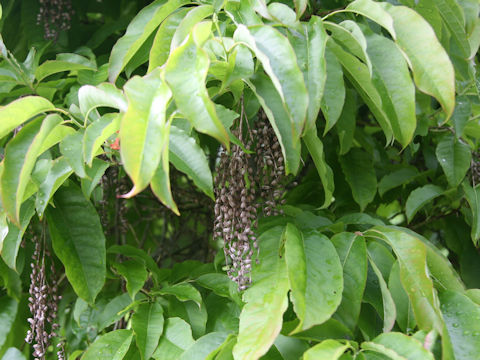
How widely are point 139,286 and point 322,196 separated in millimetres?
508

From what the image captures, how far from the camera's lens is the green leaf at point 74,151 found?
0.74 m

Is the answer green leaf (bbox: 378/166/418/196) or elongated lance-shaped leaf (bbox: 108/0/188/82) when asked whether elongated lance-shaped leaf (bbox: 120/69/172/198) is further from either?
green leaf (bbox: 378/166/418/196)

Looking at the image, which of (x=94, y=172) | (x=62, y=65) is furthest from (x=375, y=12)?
(x=62, y=65)

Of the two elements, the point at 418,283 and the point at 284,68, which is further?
the point at 418,283

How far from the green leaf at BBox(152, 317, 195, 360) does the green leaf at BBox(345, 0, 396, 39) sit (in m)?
0.59

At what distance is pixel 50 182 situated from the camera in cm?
81

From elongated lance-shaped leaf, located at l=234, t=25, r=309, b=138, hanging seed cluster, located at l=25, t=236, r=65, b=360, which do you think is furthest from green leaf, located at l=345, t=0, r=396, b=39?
hanging seed cluster, located at l=25, t=236, r=65, b=360

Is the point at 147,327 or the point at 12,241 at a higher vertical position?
the point at 12,241

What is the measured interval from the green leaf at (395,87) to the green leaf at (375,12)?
44mm

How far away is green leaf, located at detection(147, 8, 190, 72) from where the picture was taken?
2.64 feet

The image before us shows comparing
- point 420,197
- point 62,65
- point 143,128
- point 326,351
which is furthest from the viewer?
point 420,197

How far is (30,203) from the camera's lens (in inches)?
36.0

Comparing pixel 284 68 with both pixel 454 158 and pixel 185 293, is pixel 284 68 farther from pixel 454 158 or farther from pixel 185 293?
pixel 454 158

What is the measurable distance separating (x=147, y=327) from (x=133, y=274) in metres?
0.12
